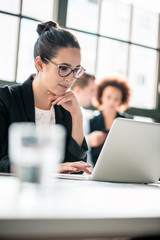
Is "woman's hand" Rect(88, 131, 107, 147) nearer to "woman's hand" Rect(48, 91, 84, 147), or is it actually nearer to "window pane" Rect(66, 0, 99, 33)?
"woman's hand" Rect(48, 91, 84, 147)

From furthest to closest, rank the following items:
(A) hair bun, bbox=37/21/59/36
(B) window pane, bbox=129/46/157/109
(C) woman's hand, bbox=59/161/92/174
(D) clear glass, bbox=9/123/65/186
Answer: (B) window pane, bbox=129/46/157/109, (A) hair bun, bbox=37/21/59/36, (C) woman's hand, bbox=59/161/92/174, (D) clear glass, bbox=9/123/65/186

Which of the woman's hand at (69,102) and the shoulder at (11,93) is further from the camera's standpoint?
the woman's hand at (69,102)

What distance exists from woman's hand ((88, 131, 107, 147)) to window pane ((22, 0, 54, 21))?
157 centimetres

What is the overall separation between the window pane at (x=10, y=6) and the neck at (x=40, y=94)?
186cm

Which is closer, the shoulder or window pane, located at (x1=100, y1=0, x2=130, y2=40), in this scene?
→ the shoulder

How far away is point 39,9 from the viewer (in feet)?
11.4

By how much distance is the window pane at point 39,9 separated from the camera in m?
3.39

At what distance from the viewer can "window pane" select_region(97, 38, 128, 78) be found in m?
3.90

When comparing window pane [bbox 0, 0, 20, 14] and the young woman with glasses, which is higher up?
window pane [bbox 0, 0, 20, 14]

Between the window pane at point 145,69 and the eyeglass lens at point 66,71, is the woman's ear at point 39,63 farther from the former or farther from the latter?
the window pane at point 145,69

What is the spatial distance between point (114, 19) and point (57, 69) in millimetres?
2586

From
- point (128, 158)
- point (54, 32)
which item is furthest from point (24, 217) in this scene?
point (54, 32)

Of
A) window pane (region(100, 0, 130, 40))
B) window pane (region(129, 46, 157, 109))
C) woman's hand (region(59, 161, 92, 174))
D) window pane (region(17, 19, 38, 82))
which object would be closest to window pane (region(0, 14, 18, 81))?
window pane (region(17, 19, 38, 82))

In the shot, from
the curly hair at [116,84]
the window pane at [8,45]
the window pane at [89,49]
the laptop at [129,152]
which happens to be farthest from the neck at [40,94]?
the window pane at [89,49]
